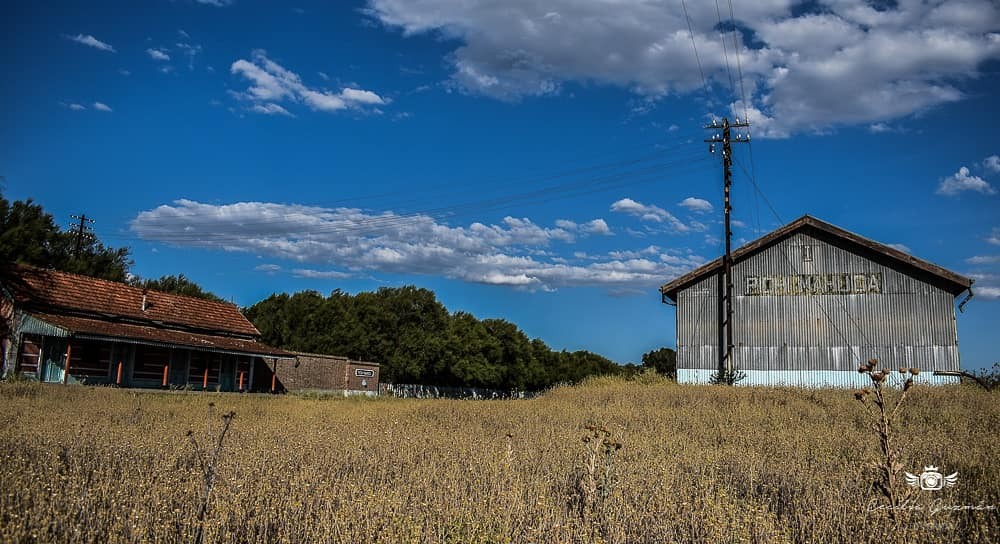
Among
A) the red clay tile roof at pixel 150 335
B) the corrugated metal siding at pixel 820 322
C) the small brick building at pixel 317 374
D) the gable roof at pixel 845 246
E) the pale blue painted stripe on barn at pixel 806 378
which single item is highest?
the gable roof at pixel 845 246

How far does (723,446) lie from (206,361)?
101ft

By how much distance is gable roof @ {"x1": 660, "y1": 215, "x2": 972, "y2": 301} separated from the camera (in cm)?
2281

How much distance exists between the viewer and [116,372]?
29031mm

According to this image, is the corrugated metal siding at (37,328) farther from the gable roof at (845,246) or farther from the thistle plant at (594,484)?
the thistle plant at (594,484)

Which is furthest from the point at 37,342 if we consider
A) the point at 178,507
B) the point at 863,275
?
the point at 863,275

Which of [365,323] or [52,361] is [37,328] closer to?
[52,361]

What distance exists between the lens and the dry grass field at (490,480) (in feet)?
13.9

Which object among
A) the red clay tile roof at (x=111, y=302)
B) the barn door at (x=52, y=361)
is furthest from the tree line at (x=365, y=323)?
the barn door at (x=52, y=361)

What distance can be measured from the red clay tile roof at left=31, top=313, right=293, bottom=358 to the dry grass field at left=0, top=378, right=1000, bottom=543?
1765 centimetres

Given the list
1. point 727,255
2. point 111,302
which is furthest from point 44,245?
point 727,255

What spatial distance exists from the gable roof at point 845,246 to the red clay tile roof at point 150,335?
21213 mm

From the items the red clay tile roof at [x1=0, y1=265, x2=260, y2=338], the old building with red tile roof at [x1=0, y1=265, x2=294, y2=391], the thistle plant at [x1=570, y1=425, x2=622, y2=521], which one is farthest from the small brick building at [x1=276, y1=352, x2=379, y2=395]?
the thistle plant at [x1=570, y1=425, x2=622, y2=521]

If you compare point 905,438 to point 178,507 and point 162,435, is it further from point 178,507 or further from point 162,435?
point 162,435

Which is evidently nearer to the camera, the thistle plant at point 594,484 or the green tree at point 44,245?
the thistle plant at point 594,484
